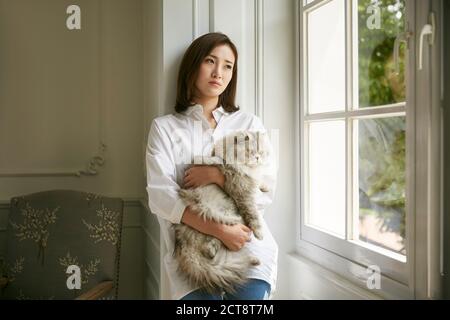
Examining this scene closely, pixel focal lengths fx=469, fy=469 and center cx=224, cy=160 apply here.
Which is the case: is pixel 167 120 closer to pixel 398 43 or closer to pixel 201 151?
pixel 201 151

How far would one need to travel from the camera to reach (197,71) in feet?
4.71

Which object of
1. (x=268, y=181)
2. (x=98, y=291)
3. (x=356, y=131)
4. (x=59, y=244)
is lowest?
(x=98, y=291)

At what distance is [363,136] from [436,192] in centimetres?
33

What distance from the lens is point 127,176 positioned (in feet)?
6.57

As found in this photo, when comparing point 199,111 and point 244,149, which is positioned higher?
point 199,111

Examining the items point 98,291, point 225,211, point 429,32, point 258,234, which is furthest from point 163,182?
point 429,32

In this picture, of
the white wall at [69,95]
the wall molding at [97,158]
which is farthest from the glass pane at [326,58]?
the wall molding at [97,158]

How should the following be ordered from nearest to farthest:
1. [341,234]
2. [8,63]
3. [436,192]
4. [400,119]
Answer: [436,192]
[400,119]
[341,234]
[8,63]

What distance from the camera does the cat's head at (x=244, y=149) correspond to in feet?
4.44

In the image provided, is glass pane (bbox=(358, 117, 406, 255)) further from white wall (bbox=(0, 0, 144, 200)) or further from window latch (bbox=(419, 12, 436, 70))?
white wall (bbox=(0, 0, 144, 200))

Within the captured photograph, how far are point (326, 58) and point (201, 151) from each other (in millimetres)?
529

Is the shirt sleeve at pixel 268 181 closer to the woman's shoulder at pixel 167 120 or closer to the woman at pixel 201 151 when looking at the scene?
the woman at pixel 201 151

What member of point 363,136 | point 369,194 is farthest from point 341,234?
point 363,136
